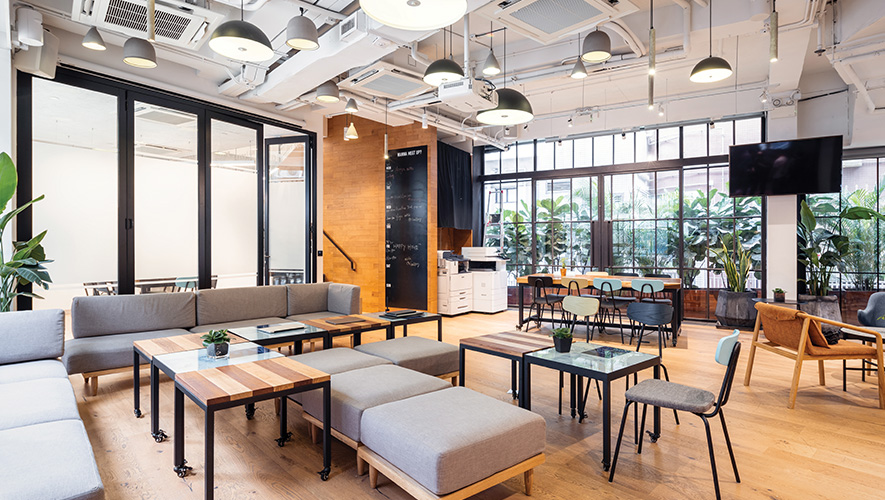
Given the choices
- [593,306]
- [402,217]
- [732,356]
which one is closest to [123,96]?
[402,217]

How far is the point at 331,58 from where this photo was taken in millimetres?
4836

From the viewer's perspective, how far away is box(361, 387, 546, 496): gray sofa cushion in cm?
218

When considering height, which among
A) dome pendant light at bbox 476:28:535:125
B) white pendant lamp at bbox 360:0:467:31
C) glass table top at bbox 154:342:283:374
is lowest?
glass table top at bbox 154:342:283:374

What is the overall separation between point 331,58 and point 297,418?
3.49 meters

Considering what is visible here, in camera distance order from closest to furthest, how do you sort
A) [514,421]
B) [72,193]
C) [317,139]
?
[514,421] → [72,193] → [317,139]

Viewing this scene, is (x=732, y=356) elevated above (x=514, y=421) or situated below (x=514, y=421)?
above

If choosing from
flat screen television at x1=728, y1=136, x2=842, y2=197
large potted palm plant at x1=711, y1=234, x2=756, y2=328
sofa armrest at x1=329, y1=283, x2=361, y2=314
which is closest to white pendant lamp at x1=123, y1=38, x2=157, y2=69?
sofa armrest at x1=329, y1=283, x2=361, y2=314

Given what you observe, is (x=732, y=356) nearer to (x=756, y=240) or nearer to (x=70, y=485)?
(x=70, y=485)

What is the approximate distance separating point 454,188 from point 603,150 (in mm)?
3044

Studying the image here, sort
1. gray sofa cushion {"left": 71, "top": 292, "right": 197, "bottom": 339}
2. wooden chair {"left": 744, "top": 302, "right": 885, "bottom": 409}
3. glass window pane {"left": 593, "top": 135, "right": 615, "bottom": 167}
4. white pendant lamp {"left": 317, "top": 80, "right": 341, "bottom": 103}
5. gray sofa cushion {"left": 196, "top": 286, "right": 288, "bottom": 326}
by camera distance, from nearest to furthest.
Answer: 1. wooden chair {"left": 744, "top": 302, "right": 885, "bottom": 409}
2. gray sofa cushion {"left": 71, "top": 292, "right": 197, "bottom": 339}
3. gray sofa cushion {"left": 196, "top": 286, "right": 288, "bottom": 326}
4. white pendant lamp {"left": 317, "top": 80, "right": 341, "bottom": 103}
5. glass window pane {"left": 593, "top": 135, "right": 615, "bottom": 167}

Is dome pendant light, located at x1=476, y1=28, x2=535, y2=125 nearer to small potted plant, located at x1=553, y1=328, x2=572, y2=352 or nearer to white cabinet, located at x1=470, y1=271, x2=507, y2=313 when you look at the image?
small potted plant, located at x1=553, y1=328, x2=572, y2=352

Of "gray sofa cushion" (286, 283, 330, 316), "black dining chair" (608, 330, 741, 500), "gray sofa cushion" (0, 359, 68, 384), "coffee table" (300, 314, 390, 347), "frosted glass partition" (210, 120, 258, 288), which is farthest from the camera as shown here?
"frosted glass partition" (210, 120, 258, 288)

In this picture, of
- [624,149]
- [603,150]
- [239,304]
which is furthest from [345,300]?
[624,149]

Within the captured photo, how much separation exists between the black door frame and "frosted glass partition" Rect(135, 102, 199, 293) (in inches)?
3.6
